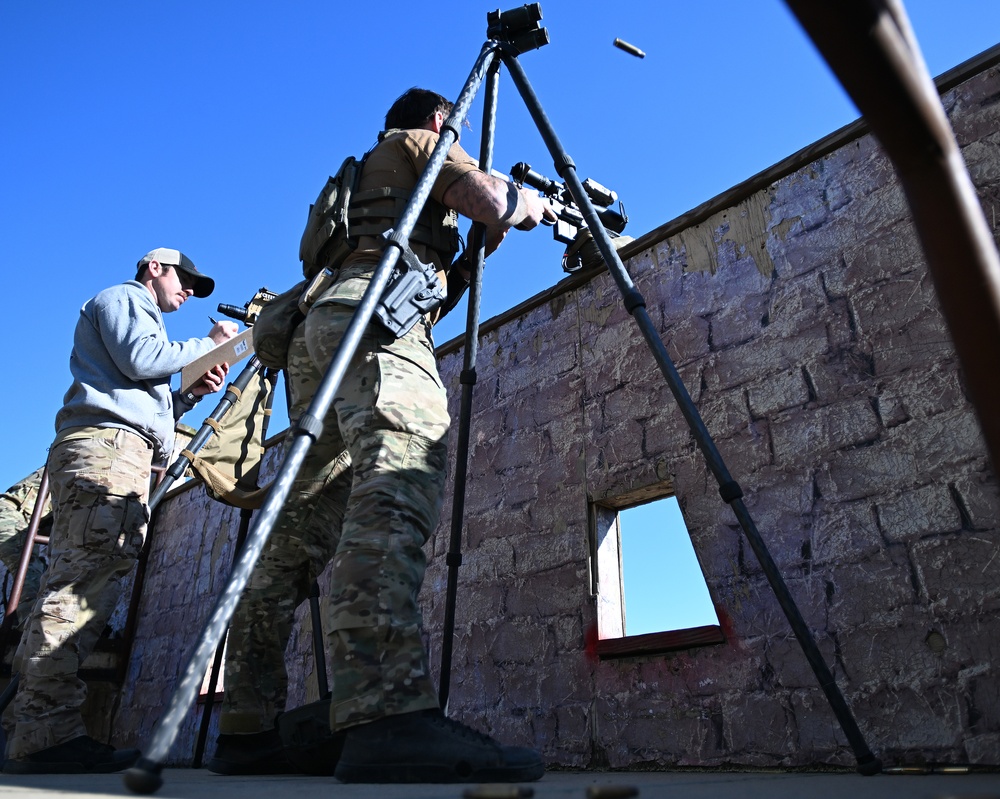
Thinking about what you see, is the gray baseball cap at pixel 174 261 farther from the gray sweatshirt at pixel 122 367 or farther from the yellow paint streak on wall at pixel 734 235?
the yellow paint streak on wall at pixel 734 235

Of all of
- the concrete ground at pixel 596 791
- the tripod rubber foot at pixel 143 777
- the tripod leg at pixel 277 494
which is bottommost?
the concrete ground at pixel 596 791

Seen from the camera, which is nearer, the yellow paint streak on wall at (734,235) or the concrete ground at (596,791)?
the concrete ground at (596,791)

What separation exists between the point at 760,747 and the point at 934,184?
2.00 meters

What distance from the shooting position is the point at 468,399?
261 cm

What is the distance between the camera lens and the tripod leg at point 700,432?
Answer: 1.71 meters

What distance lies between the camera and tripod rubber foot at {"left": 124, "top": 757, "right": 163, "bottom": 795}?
1055mm

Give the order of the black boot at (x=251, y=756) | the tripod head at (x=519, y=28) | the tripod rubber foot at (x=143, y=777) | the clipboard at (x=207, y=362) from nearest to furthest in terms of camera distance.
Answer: the tripod rubber foot at (x=143, y=777) → the black boot at (x=251, y=756) → the tripod head at (x=519, y=28) → the clipboard at (x=207, y=362)

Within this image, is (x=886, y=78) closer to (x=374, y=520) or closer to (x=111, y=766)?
(x=374, y=520)

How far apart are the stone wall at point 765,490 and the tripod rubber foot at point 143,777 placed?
67.3 inches

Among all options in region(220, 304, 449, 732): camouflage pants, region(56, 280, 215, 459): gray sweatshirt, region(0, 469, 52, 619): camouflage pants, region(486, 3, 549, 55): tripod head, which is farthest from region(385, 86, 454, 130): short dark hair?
region(0, 469, 52, 619): camouflage pants

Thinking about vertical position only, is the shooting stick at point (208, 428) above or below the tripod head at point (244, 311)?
below

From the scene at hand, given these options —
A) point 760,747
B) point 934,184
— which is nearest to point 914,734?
point 760,747

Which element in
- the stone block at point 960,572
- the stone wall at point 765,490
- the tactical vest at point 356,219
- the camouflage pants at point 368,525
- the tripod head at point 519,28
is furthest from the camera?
the tripod head at point 519,28

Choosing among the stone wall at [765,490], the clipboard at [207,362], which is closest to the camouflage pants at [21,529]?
the clipboard at [207,362]
